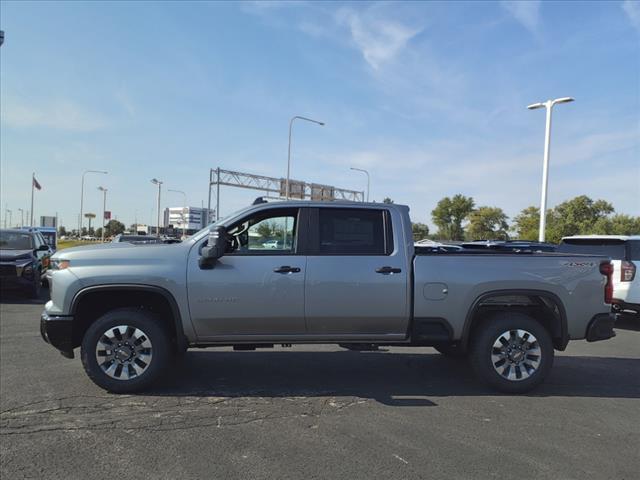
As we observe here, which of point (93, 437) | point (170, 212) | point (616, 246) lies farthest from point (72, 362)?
point (170, 212)

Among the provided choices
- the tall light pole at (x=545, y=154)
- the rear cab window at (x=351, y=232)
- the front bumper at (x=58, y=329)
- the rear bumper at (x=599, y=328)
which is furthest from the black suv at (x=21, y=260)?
the tall light pole at (x=545, y=154)

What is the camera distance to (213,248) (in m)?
4.96

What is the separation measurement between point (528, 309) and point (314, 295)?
8.20ft

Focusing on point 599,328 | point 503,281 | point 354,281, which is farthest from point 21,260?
point 599,328

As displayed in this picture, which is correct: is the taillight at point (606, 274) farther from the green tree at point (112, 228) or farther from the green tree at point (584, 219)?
the green tree at point (112, 228)

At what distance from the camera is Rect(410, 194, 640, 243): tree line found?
59.7 metres

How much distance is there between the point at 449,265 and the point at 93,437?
12.0 feet

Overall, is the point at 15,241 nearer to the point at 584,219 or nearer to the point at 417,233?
the point at 417,233

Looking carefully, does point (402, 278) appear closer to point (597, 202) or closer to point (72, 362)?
point (72, 362)

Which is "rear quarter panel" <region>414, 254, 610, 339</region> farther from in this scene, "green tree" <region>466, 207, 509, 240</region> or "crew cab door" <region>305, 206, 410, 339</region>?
"green tree" <region>466, 207, 509, 240</region>

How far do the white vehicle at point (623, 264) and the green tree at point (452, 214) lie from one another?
66.5 metres

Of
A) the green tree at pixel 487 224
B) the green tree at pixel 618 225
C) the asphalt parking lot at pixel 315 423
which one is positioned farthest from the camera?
the green tree at pixel 487 224

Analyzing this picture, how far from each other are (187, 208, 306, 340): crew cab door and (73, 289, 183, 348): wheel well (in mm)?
320

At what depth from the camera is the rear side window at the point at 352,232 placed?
17.5 feet
